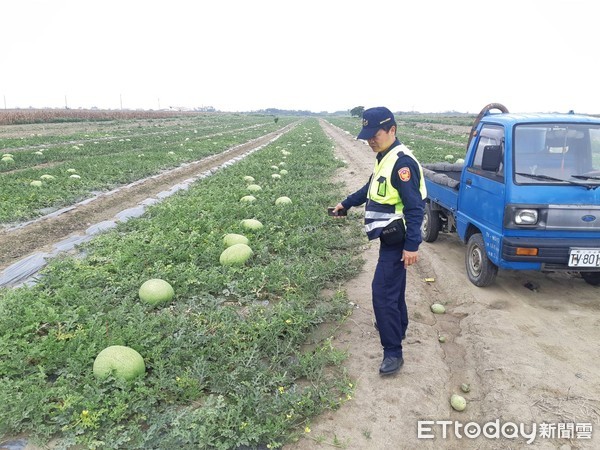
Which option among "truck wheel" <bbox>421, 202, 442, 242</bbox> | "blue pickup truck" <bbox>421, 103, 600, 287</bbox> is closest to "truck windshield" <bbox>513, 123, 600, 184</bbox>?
"blue pickup truck" <bbox>421, 103, 600, 287</bbox>

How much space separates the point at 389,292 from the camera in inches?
153

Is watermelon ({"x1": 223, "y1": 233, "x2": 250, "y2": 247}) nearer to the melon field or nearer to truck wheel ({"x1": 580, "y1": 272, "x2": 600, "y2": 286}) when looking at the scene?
the melon field

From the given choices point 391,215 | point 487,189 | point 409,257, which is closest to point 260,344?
point 409,257

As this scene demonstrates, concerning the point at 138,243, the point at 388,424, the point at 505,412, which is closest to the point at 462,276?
the point at 505,412

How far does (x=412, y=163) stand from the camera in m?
3.63

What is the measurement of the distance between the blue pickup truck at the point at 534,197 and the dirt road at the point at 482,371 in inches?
21.3

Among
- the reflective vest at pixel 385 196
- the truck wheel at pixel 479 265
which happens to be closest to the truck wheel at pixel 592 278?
the truck wheel at pixel 479 265

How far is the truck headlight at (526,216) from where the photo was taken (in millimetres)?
4875

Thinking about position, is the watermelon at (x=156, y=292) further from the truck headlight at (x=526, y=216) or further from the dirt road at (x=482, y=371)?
the truck headlight at (x=526, y=216)

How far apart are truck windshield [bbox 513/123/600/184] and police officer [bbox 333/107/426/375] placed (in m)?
2.18

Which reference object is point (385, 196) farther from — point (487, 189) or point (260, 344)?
point (487, 189)

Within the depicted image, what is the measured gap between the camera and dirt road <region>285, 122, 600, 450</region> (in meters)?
3.27

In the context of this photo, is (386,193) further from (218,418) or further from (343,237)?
(343,237)

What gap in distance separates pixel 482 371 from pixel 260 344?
2.16 m
